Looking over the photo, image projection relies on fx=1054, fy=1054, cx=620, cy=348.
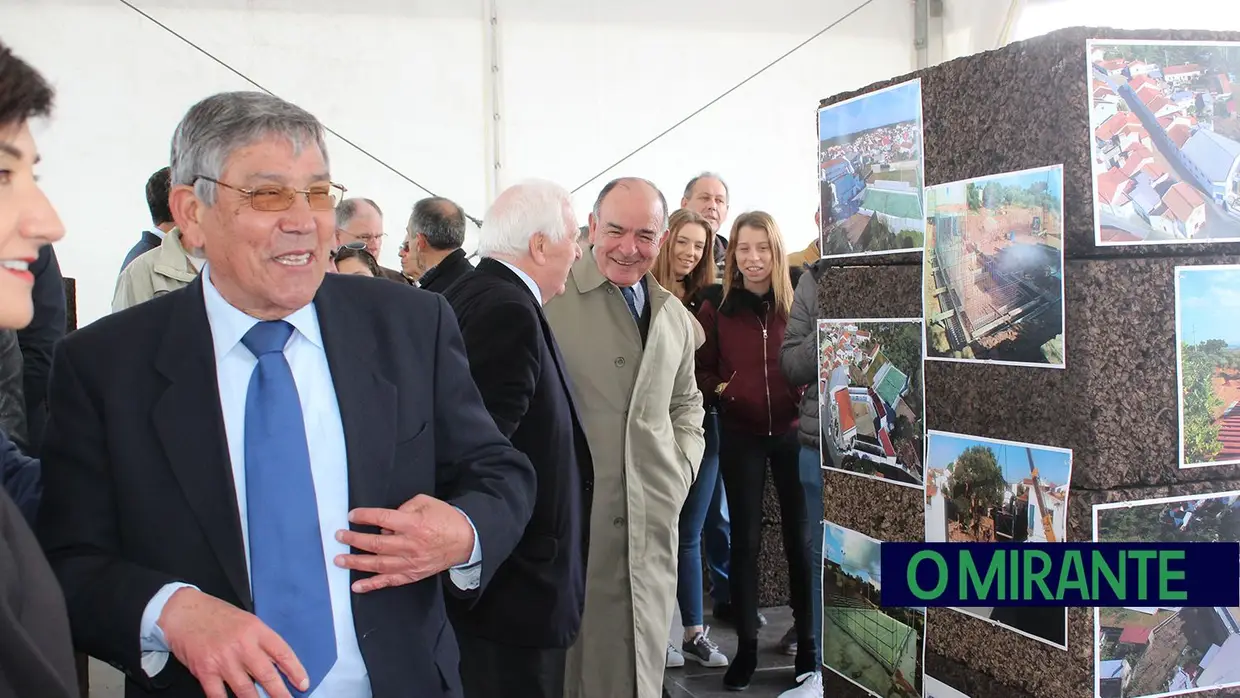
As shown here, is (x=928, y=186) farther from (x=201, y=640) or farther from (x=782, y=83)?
(x=782, y=83)

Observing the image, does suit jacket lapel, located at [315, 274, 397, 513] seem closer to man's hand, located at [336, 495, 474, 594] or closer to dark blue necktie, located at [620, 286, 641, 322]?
man's hand, located at [336, 495, 474, 594]

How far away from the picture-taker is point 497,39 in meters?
7.21

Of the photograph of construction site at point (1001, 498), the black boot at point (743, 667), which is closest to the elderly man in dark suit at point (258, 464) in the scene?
the photograph of construction site at point (1001, 498)

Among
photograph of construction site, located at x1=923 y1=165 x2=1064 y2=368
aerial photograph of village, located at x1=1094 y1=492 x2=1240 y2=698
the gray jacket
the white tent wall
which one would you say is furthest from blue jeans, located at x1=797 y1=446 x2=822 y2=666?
the white tent wall

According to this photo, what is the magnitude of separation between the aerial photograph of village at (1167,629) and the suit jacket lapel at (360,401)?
1.19m

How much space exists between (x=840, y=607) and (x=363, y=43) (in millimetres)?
5689

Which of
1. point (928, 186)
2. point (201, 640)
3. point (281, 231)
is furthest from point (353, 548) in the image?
point (928, 186)

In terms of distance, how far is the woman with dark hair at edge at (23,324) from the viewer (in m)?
0.93

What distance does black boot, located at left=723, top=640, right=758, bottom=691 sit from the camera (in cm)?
391

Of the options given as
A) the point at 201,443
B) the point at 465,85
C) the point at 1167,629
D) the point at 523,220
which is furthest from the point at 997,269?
the point at 465,85

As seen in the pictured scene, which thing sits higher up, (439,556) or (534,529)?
(439,556)

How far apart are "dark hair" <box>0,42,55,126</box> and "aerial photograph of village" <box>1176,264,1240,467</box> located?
1689 millimetres

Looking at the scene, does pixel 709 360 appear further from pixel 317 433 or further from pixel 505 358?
pixel 317 433

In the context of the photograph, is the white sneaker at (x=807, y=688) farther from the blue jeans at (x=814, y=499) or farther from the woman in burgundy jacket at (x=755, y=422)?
the blue jeans at (x=814, y=499)
